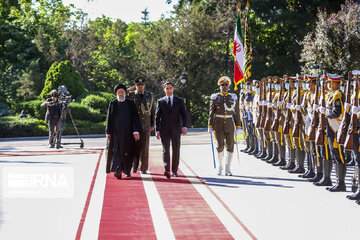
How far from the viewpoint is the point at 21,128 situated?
104 ft

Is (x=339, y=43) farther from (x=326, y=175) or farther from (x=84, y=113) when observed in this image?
(x=326, y=175)

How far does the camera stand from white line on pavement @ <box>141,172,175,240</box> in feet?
23.2

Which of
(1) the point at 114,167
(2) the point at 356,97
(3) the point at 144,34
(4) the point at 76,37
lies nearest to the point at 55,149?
(1) the point at 114,167

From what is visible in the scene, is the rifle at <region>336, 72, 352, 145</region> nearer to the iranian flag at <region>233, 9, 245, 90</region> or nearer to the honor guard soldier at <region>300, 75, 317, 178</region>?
the honor guard soldier at <region>300, 75, 317, 178</region>

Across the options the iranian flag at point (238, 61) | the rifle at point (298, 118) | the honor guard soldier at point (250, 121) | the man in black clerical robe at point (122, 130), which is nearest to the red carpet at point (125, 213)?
the man in black clerical robe at point (122, 130)

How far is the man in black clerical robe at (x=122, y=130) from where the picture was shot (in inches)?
479

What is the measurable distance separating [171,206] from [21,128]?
24.5 m

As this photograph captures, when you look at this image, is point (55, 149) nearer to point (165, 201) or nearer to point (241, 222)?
point (165, 201)

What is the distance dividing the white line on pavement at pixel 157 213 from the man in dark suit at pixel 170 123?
0.87 metres

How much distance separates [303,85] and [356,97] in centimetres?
307

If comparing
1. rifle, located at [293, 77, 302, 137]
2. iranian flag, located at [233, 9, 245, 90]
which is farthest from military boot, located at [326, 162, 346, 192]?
iranian flag, located at [233, 9, 245, 90]

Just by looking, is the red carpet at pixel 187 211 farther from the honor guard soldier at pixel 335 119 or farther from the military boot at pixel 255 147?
the military boot at pixel 255 147

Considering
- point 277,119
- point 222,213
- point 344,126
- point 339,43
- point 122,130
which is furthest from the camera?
point 339,43

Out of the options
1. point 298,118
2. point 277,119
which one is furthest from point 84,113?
point 298,118
